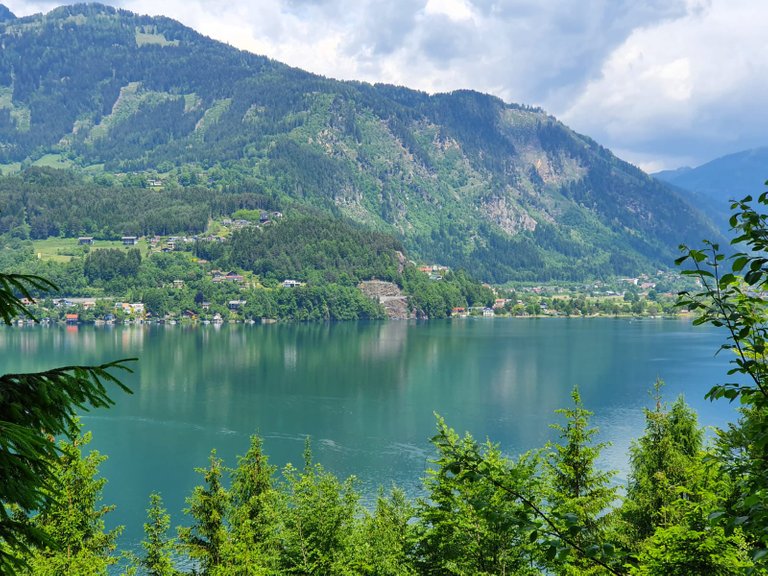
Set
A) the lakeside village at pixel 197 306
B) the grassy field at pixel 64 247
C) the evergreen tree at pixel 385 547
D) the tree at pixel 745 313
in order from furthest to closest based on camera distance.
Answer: the grassy field at pixel 64 247 < the lakeside village at pixel 197 306 < the evergreen tree at pixel 385 547 < the tree at pixel 745 313

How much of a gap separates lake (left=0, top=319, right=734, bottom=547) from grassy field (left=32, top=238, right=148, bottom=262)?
4353 centimetres

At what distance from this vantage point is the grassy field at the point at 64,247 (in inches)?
6973

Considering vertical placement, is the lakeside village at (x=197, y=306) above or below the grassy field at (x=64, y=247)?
below

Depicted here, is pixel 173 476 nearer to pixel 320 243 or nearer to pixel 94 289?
pixel 94 289

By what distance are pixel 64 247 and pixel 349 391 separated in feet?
466

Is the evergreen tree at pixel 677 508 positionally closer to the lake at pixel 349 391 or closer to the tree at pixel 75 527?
the lake at pixel 349 391

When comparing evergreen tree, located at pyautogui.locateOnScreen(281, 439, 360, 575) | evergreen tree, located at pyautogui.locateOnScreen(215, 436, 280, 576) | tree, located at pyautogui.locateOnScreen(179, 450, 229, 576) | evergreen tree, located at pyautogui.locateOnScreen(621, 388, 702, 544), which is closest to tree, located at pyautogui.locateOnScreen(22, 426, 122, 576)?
tree, located at pyautogui.locateOnScreen(179, 450, 229, 576)

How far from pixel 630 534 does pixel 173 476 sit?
3218 cm

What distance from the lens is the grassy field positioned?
177 metres

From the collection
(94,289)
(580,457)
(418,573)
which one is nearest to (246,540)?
(418,573)

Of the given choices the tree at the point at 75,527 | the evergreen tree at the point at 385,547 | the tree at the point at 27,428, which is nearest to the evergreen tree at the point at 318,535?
the evergreen tree at the point at 385,547

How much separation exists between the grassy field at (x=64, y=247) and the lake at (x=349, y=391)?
143ft

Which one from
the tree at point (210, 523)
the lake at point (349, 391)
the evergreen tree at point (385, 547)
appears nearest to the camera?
the evergreen tree at point (385, 547)

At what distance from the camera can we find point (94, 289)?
165m
